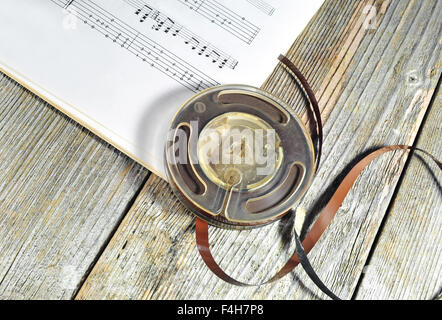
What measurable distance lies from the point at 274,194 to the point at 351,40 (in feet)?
1.04

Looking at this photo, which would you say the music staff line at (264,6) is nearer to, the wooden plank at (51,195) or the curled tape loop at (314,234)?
the curled tape loop at (314,234)

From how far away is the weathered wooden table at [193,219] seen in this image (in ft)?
1.89

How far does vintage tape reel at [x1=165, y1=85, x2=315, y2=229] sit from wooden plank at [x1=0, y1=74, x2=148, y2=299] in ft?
0.35

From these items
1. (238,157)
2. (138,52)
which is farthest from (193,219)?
(138,52)

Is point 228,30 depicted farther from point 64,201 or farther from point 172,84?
point 64,201

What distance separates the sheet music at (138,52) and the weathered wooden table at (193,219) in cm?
3

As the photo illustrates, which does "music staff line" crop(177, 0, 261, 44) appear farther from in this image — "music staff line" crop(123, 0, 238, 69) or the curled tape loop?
the curled tape loop

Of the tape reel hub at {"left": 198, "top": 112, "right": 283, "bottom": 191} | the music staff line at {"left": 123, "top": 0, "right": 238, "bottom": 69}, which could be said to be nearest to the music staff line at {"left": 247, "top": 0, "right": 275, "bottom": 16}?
the music staff line at {"left": 123, "top": 0, "right": 238, "bottom": 69}

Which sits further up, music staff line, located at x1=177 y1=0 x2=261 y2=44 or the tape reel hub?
music staff line, located at x1=177 y1=0 x2=261 y2=44

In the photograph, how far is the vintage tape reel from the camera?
530 millimetres

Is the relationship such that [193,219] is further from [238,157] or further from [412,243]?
[412,243]

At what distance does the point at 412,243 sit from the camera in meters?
0.61

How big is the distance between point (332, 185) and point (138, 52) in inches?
13.6

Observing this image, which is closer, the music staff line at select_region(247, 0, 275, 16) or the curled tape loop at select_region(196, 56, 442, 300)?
the curled tape loop at select_region(196, 56, 442, 300)
